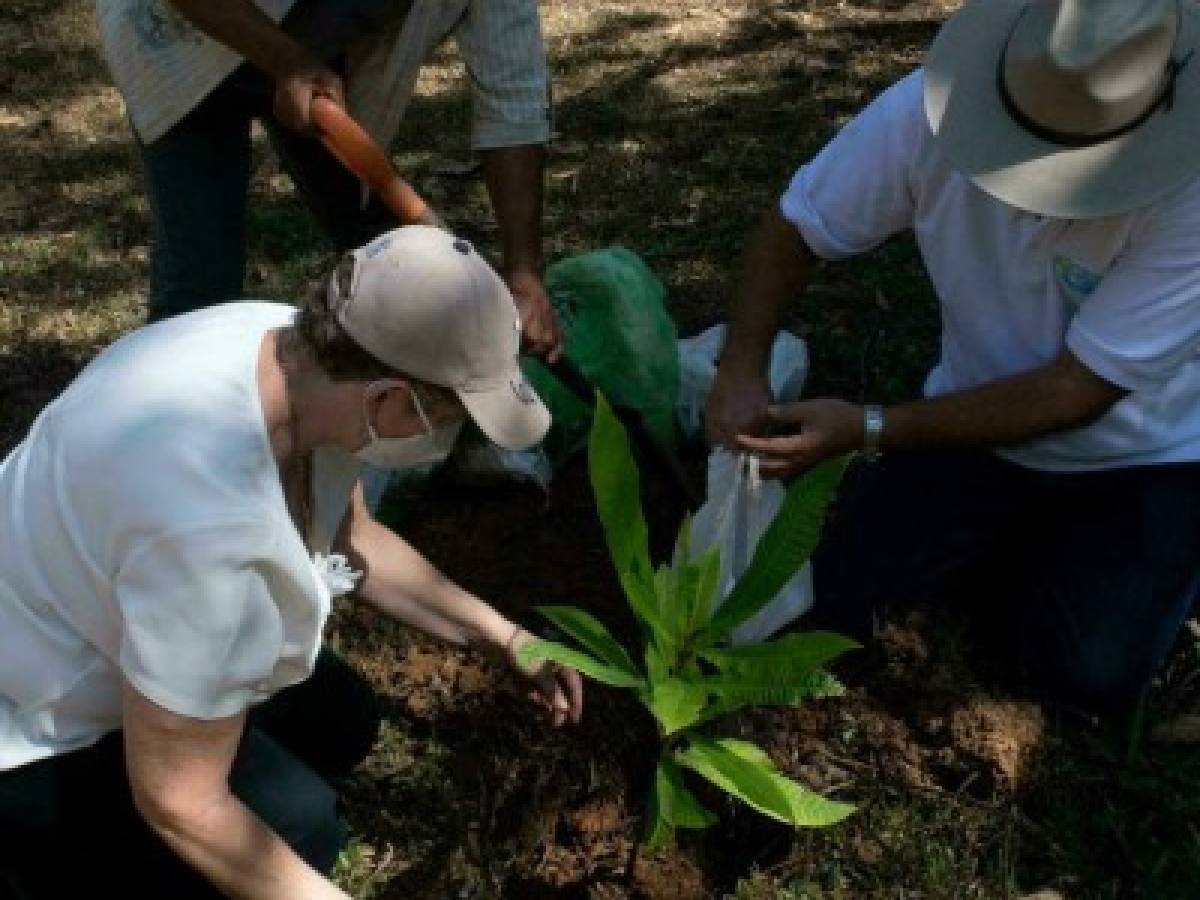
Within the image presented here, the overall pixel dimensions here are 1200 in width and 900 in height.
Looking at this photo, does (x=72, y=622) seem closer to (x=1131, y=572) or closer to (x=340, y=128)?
(x=340, y=128)

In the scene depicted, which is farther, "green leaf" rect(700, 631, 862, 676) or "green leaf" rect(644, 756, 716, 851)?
"green leaf" rect(644, 756, 716, 851)

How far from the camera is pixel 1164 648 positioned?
108 inches

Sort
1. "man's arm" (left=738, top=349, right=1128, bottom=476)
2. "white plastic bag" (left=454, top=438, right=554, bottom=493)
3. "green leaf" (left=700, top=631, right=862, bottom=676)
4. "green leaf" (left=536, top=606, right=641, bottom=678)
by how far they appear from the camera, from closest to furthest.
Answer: "green leaf" (left=700, top=631, right=862, bottom=676), "green leaf" (left=536, top=606, right=641, bottom=678), "man's arm" (left=738, top=349, right=1128, bottom=476), "white plastic bag" (left=454, top=438, right=554, bottom=493)

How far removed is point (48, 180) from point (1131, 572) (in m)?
3.16

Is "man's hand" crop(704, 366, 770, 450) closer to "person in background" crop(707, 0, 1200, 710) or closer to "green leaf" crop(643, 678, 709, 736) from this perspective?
"person in background" crop(707, 0, 1200, 710)

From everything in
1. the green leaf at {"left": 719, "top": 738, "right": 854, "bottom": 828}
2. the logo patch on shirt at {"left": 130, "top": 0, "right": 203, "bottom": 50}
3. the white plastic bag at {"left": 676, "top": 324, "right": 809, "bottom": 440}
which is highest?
the logo patch on shirt at {"left": 130, "top": 0, "right": 203, "bottom": 50}

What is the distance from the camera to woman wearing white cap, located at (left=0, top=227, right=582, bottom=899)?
1674mm

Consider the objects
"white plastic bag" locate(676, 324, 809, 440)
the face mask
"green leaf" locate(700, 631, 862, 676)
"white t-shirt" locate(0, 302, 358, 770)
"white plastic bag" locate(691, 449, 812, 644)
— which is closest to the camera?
"white t-shirt" locate(0, 302, 358, 770)

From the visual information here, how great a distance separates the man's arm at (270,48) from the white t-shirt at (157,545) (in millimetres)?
720

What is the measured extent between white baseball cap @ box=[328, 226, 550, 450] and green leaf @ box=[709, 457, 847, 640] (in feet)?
1.98

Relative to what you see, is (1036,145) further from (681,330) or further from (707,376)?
(681,330)

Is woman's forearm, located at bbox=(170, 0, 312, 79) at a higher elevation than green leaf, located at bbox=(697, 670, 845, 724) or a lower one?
higher

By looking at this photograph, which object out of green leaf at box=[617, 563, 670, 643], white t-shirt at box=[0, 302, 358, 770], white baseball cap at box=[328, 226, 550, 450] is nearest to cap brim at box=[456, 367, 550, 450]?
white baseball cap at box=[328, 226, 550, 450]

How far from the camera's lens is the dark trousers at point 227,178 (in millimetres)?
2682
